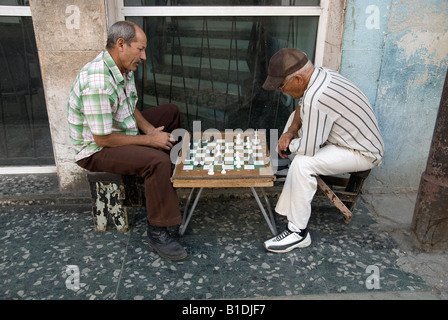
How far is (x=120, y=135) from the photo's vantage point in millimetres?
2779

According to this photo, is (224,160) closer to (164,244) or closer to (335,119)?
(164,244)

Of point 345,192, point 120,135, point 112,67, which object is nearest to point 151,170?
point 120,135

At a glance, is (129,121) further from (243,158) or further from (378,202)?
(378,202)

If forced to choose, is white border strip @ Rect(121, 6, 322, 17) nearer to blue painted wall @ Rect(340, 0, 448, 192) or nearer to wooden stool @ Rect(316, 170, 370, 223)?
blue painted wall @ Rect(340, 0, 448, 192)

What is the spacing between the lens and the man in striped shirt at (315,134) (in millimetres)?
2672

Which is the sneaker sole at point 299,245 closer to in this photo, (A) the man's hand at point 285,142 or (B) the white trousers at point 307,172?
(B) the white trousers at point 307,172

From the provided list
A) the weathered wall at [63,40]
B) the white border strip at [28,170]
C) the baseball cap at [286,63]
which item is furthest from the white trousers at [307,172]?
the white border strip at [28,170]

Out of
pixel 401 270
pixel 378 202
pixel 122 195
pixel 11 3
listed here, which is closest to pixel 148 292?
pixel 122 195

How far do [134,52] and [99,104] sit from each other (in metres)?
0.47

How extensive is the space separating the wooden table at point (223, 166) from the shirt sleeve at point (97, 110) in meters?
0.59

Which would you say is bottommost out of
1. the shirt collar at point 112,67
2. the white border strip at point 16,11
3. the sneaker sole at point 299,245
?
the sneaker sole at point 299,245

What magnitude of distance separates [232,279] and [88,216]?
1504 mm

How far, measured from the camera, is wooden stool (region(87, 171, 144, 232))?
290cm

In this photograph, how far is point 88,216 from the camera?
331 cm
